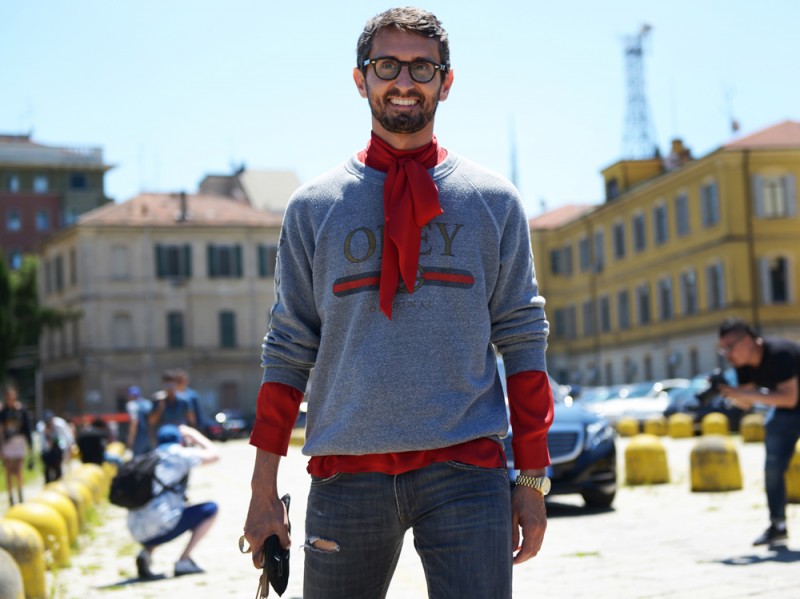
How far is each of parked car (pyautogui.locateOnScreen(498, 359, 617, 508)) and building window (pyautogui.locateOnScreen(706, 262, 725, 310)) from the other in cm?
4385

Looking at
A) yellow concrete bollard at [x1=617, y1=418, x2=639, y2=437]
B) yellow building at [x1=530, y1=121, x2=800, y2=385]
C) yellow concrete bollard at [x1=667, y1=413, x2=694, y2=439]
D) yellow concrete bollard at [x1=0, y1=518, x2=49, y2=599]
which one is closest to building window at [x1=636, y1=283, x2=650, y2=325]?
yellow building at [x1=530, y1=121, x2=800, y2=385]

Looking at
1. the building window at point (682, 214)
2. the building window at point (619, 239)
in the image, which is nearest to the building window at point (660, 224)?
the building window at point (682, 214)

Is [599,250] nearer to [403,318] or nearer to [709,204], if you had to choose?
[709,204]

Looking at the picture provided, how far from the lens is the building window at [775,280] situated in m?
56.7

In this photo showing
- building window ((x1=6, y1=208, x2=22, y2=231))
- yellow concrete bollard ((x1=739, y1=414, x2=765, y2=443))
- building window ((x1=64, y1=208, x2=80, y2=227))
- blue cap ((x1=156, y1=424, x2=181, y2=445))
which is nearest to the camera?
blue cap ((x1=156, y1=424, x2=181, y2=445))

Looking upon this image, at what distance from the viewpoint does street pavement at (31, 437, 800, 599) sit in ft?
29.6

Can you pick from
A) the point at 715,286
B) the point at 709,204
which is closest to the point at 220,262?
the point at 709,204

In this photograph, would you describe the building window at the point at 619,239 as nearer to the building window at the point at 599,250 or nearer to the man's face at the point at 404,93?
the building window at the point at 599,250

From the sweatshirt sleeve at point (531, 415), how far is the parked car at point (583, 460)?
11095 mm

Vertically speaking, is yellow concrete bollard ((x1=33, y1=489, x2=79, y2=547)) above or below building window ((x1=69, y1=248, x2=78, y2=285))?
below

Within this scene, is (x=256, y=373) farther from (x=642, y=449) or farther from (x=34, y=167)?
(x=642, y=449)

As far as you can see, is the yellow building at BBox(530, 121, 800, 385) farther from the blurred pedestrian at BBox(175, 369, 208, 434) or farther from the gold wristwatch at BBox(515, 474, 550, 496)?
the gold wristwatch at BBox(515, 474, 550, 496)

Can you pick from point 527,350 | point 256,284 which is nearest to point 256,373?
point 256,284

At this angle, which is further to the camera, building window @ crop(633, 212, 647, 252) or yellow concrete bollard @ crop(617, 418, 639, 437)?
building window @ crop(633, 212, 647, 252)
